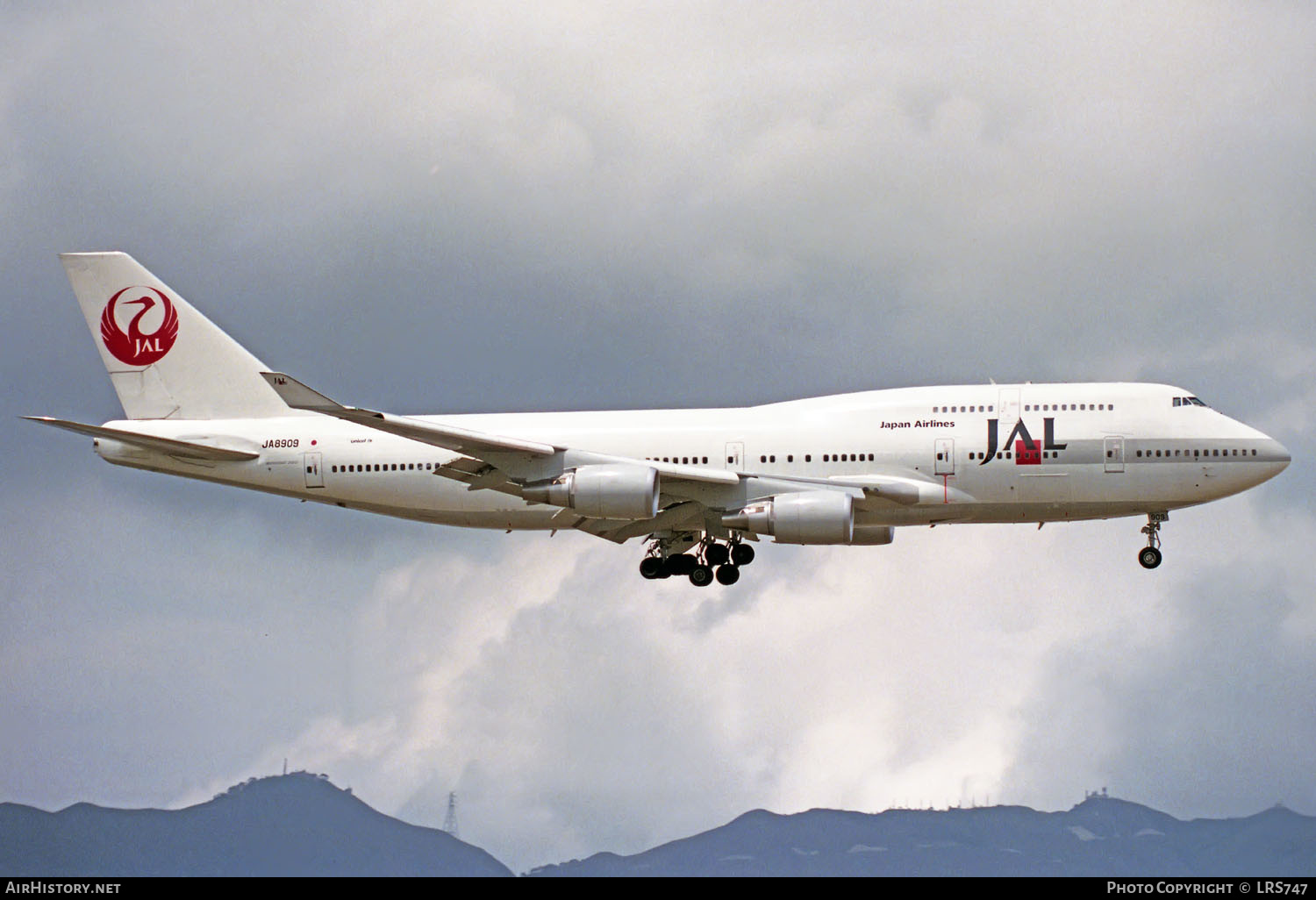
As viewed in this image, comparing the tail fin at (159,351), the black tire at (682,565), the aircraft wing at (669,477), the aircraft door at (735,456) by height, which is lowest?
the black tire at (682,565)

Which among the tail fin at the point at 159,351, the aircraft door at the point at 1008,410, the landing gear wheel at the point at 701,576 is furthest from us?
the tail fin at the point at 159,351

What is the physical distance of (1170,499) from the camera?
56.8 m

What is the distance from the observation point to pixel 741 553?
61.4 meters

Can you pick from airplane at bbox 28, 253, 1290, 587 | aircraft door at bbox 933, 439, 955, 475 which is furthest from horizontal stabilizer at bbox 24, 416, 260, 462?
aircraft door at bbox 933, 439, 955, 475

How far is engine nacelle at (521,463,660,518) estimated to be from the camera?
55.0 meters

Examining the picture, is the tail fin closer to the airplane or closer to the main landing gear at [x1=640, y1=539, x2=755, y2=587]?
the airplane

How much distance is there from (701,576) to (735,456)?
5210mm

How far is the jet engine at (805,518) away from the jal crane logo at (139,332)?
79.1 ft

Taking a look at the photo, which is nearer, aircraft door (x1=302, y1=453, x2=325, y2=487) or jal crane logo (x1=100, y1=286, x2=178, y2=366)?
aircraft door (x1=302, y1=453, x2=325, y2=487)

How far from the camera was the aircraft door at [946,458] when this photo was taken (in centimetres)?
5641

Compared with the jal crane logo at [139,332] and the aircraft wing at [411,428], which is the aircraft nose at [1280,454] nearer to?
the aircraft wing at [411,428]

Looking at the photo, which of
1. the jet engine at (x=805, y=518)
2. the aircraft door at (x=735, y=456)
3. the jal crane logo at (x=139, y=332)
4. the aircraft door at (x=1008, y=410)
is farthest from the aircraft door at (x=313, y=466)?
the aircraft door at (x=1008, y=410)

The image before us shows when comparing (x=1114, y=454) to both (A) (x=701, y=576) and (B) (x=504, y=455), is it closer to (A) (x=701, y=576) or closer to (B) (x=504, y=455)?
(A) (x=701, y=576)
